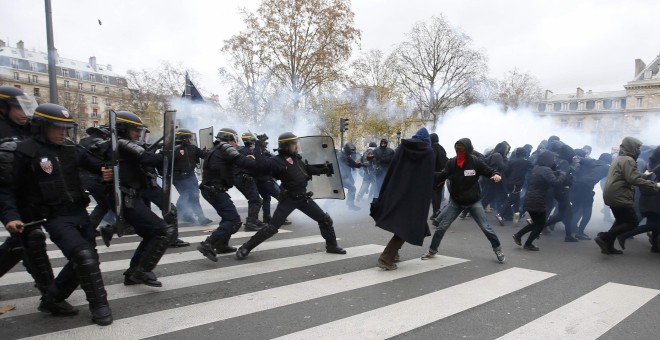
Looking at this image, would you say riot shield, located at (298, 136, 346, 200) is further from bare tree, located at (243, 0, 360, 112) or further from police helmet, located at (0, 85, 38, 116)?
bare tree, located at (243, 0, 360, 112)

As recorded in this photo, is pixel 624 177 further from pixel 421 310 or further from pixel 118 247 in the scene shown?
pixel 118 247

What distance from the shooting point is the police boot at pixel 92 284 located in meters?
3.40

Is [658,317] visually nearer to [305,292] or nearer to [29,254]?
[305,292]

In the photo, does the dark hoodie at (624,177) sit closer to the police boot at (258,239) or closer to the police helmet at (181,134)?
the police boot at (258,239)

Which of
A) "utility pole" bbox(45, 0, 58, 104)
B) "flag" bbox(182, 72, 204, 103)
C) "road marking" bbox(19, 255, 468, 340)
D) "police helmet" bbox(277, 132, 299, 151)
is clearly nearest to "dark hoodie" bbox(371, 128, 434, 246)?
"road marking" bbox(19, 255, 468, 340)

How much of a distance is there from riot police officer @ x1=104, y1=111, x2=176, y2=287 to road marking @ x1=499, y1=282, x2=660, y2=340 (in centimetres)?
326

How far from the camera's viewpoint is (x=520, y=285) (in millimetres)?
4602

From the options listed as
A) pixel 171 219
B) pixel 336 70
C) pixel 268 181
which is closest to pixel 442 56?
pixel 336 70

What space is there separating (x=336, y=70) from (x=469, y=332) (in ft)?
91.8

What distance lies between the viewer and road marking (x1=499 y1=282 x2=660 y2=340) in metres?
3.34

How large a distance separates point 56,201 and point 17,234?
0.44 meters

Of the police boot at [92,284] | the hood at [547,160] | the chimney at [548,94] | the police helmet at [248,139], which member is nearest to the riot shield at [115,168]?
the police boot at [92,284]

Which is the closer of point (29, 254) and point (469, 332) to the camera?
point (469, 332)

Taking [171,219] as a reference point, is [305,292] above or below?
below
